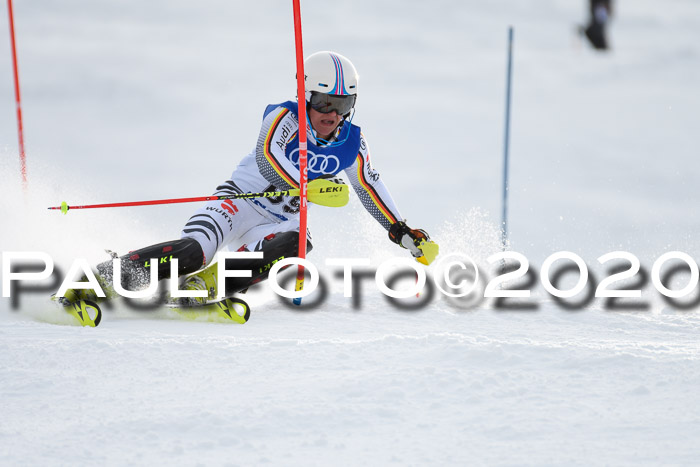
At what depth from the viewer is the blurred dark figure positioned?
2984 mm

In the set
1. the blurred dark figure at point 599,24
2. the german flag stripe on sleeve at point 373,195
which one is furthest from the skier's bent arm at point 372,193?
the blurred dark figure at point 599,24

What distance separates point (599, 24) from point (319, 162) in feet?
5.70

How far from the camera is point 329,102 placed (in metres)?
4.15

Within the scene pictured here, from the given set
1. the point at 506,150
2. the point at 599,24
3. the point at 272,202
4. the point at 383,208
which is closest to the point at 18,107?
the point at 272,202

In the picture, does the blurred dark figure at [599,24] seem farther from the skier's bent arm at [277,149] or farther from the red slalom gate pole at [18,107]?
the red slalom gate pole at [18,107]

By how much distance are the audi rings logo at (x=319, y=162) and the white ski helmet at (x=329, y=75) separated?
30 cm

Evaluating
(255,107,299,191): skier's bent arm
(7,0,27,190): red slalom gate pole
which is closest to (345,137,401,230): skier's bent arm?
(255,107,299,191): skier's bent arm

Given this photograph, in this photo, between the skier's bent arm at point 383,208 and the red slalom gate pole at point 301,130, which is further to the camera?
the skier's bent arm at point 383,208

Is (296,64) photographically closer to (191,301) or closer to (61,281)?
(191,301)

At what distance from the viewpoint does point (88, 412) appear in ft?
7.90

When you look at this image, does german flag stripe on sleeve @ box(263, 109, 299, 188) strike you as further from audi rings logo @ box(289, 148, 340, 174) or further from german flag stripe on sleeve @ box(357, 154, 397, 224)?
german flag stripe on sleeve @ box(357, 154, 397, 224)

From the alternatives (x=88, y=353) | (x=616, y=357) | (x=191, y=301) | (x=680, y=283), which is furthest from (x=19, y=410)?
(x=680, y=283)

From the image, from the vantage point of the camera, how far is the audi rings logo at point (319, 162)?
13.9 ft

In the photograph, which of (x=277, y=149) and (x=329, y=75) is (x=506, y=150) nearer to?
(x=329, y=75)
